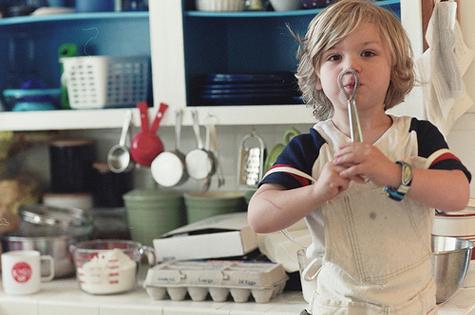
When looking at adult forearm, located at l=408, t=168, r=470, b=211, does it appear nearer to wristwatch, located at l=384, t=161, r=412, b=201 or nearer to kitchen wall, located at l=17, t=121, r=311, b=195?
wristwatch, located at l=384, t=161, r=412, b=201

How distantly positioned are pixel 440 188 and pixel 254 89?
1072mm

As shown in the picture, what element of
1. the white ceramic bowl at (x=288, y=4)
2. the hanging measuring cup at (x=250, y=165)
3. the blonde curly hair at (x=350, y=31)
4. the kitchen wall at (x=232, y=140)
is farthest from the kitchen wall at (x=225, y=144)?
the blonde curly hair at (x=350, y=31)

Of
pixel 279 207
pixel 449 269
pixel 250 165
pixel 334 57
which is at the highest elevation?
pixel 334 57

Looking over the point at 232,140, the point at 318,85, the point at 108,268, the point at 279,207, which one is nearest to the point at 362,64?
the point at 318,85

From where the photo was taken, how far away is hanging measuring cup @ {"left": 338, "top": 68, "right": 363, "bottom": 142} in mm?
1383

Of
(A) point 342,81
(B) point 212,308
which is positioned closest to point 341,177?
(A) point 342,81

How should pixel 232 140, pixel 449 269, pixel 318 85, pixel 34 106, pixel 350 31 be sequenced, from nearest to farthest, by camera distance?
pixel 350 31 < pixel 318 85 < pixel 449 269 < pixel 34 106 < pixel 232 140

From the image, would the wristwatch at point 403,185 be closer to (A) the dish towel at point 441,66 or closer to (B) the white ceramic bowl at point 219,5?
(A) the dish towel at point 441,66

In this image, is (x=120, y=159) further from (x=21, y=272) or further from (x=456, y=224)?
(x=456, y=224)

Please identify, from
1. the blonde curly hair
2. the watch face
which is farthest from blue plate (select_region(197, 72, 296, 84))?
the watch face

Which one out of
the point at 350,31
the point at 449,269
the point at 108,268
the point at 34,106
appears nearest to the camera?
the point at 350,31

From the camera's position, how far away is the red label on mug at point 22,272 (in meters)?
2.40

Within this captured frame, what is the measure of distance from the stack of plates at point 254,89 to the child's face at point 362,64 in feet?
3.11

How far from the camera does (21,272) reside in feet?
7.89
